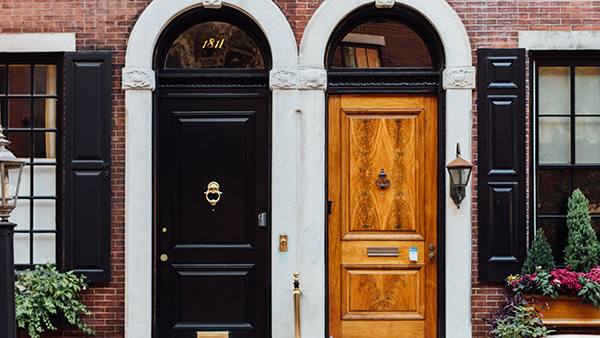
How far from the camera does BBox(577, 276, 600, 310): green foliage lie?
4840 mm

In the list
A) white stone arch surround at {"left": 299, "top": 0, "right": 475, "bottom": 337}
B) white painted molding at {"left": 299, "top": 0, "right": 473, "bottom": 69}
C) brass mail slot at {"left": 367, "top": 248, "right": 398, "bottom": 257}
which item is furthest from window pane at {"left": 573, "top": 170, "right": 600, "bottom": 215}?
brass mail slot at {"left": 367, "top": 248, "right": 398, "bottom": 257}

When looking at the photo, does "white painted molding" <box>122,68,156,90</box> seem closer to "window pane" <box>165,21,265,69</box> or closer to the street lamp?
"window pane" <box>165,21,265,69</box>

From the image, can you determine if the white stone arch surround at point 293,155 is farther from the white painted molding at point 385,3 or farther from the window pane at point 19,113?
the window pane at point 19,113

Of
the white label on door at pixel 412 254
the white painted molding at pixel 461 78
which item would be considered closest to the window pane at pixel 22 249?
the white label on door at pixel 412 254

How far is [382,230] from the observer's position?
17.5 feet

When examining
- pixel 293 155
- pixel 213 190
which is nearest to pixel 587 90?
pixel 293 155

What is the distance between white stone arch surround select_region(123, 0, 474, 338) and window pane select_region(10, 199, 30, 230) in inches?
48.3

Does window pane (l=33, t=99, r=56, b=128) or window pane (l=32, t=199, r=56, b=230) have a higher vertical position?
window pane (l=33, t=99, r=56, b=128)

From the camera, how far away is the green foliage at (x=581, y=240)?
503cm

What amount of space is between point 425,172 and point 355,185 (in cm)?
80

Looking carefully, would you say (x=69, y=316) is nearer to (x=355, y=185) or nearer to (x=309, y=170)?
(x=309, y=170)

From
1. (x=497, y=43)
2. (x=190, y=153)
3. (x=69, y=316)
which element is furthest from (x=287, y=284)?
(x=497, y=43)

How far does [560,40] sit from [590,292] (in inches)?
107

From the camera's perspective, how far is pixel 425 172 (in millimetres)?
5344
